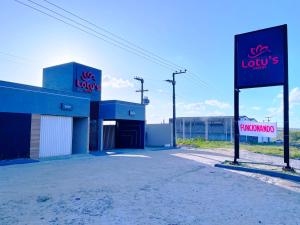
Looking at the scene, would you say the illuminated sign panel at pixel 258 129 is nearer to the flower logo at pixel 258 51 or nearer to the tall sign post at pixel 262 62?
the tall sign post at pixel 262 62

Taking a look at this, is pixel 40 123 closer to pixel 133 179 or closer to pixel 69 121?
pixel 69 121

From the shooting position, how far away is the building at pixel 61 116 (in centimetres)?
1359

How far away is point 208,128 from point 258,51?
4068 centimetres

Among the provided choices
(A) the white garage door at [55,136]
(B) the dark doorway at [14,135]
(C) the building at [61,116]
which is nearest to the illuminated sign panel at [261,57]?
(C) the building at [61,116]

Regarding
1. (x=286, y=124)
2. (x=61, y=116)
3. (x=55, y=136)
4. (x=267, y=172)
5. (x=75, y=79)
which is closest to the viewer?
(x=267, y=172)

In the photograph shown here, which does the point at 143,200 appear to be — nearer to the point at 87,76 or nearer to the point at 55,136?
the point at 55,136

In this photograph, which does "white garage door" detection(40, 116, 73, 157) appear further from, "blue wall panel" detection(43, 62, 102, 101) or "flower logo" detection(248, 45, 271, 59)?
"flower logo" detection(248, 45, 271, 59)

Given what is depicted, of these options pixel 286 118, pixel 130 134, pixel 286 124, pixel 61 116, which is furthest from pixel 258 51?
pixel 130 134

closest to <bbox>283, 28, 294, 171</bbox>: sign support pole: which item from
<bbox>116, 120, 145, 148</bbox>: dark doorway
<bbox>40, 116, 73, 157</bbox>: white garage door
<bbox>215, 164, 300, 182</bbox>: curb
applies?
<bbox>215, 164, 300, 182</bbox>: curb

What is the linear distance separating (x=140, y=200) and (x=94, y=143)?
15955 mm

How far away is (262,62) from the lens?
12.4 m

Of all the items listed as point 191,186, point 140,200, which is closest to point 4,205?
point 140,200

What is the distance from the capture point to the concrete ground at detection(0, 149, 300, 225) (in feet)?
16.4

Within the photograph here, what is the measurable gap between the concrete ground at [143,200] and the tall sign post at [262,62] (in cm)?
479
